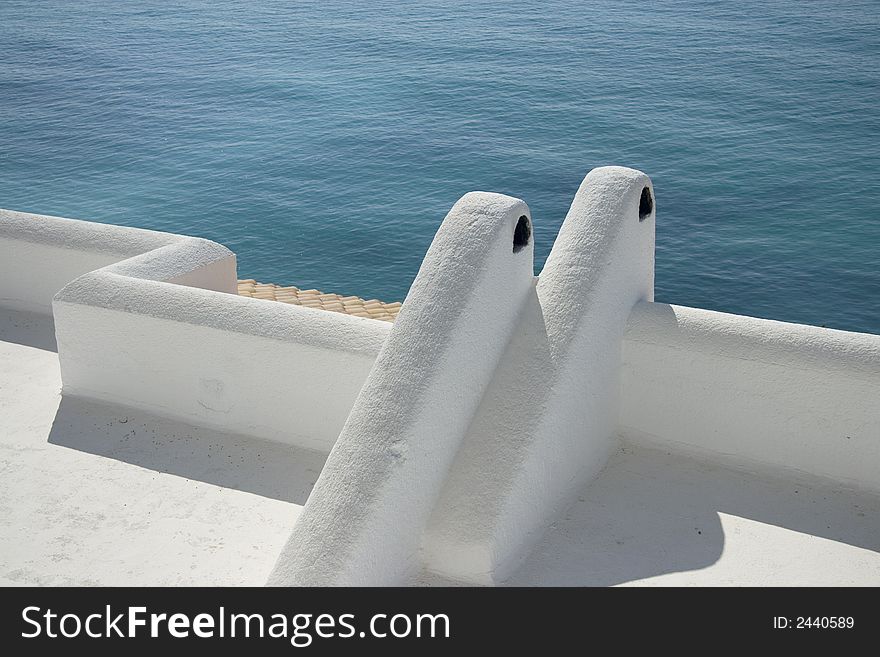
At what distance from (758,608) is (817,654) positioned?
20.3 inches

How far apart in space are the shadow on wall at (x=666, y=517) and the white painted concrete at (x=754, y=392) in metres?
0.16

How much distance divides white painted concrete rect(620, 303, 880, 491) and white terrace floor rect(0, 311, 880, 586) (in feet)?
0.57

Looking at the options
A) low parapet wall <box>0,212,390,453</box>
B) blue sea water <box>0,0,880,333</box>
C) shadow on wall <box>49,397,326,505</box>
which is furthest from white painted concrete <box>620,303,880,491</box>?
blue sea water <box>0,0,880,333</box>

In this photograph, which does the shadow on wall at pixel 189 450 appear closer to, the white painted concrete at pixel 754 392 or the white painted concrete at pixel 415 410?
the white painted concrete at pixel 415 410

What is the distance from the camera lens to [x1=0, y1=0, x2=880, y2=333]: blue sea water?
24.7m

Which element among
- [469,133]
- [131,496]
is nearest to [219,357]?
[131,496]

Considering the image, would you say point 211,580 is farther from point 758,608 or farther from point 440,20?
→ point 440,20

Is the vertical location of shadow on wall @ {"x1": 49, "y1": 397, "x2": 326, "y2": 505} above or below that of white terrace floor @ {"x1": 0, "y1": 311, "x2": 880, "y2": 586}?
below

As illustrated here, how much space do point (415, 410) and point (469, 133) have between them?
2830 centimetres

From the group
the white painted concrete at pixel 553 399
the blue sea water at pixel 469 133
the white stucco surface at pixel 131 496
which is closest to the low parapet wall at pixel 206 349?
the white stucco surface at pixel 131 496

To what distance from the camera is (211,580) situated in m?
5.86

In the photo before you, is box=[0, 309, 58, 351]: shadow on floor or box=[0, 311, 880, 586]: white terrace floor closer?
box=[0, 311, 880, 586]: white terrace floor

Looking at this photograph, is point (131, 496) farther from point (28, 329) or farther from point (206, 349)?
point (28, 329)

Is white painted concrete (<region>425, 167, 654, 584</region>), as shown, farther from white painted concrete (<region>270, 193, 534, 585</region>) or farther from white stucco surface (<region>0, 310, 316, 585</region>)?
white stucco surface (<region>0, 310, 316, 585</region>)
